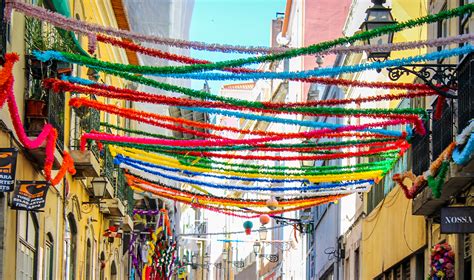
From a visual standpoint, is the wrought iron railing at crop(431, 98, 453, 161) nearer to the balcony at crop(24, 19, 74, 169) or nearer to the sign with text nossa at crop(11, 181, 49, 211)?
the balcony at crop(24, 19, 74, 169)

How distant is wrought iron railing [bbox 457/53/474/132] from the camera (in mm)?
14891

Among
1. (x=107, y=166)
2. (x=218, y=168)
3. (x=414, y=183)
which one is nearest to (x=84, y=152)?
(x=218, y=168)

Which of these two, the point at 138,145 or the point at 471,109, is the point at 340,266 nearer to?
the point at 138,145

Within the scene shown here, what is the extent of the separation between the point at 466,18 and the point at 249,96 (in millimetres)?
68824

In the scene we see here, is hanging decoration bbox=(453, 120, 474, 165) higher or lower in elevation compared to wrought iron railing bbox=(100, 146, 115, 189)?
lower

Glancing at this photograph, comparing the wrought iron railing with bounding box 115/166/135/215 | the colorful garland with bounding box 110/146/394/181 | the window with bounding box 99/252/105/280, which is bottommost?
the window with bounding box 99/252/105/280

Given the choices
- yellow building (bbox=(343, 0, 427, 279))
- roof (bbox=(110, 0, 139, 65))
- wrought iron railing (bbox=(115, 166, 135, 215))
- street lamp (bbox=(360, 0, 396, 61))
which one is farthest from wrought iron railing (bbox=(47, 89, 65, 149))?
roof (bbox=(110, 0, 139, 65))

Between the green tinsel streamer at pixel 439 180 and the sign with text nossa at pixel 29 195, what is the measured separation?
452 centimetres

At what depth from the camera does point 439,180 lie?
15836mm

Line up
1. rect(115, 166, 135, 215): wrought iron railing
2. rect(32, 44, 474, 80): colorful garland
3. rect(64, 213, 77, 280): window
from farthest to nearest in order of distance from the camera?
rect(115, 166, 135, 215): wrought iron railing < rect(64, 213, 77, 280): window < rect(32, 44, 474, 80): colorful garland

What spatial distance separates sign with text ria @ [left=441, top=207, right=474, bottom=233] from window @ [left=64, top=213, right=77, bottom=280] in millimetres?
7998

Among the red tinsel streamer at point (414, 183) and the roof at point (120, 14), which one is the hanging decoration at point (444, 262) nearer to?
the red tinsel streamer at point (414, 183)

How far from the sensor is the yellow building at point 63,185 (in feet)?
51.8

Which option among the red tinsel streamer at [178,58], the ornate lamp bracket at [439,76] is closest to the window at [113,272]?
the ornate lamp bracket at [439,76]
